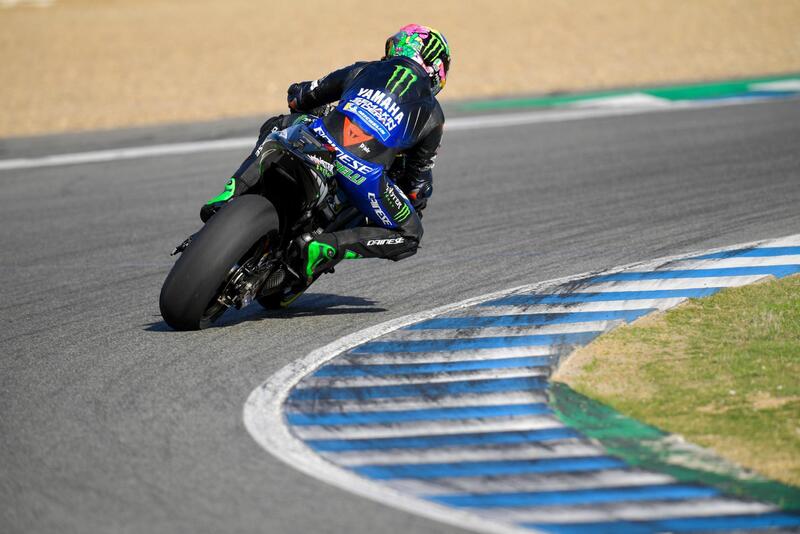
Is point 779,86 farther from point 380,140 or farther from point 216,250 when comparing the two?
point 216,250

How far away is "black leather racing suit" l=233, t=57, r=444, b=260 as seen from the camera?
250 inches

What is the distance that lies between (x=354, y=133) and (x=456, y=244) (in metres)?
2.56

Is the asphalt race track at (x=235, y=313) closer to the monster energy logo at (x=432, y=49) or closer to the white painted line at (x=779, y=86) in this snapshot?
the monster energy logo at (x=432, y=49)

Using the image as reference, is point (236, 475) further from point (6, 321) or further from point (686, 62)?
point (686, 62)

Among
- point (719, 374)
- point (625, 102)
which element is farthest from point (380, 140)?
point (625, 102)

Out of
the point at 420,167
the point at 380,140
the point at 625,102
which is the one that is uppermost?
the point at 380,140

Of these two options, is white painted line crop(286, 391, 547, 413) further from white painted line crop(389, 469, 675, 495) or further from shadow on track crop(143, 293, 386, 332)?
shadow on track crop(143, 293, 386, 332)

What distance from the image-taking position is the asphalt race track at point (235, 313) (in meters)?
4.09

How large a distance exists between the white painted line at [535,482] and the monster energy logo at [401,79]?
2.89 metres

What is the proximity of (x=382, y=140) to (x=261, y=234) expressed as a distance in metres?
1.01

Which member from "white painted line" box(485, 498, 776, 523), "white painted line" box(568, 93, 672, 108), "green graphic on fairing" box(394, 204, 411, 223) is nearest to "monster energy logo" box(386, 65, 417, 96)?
"green graphic on fairing" box(394, 204, 411, 223)

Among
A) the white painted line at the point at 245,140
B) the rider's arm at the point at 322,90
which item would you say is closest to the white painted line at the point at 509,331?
the rider's arm at the point at 322,90

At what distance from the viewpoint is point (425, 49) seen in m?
6.69

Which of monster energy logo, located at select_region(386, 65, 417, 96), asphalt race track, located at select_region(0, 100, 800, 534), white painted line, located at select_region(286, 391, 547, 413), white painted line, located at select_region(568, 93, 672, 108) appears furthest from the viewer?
white painted line, located at select_region(568, 93, 672, 108)
